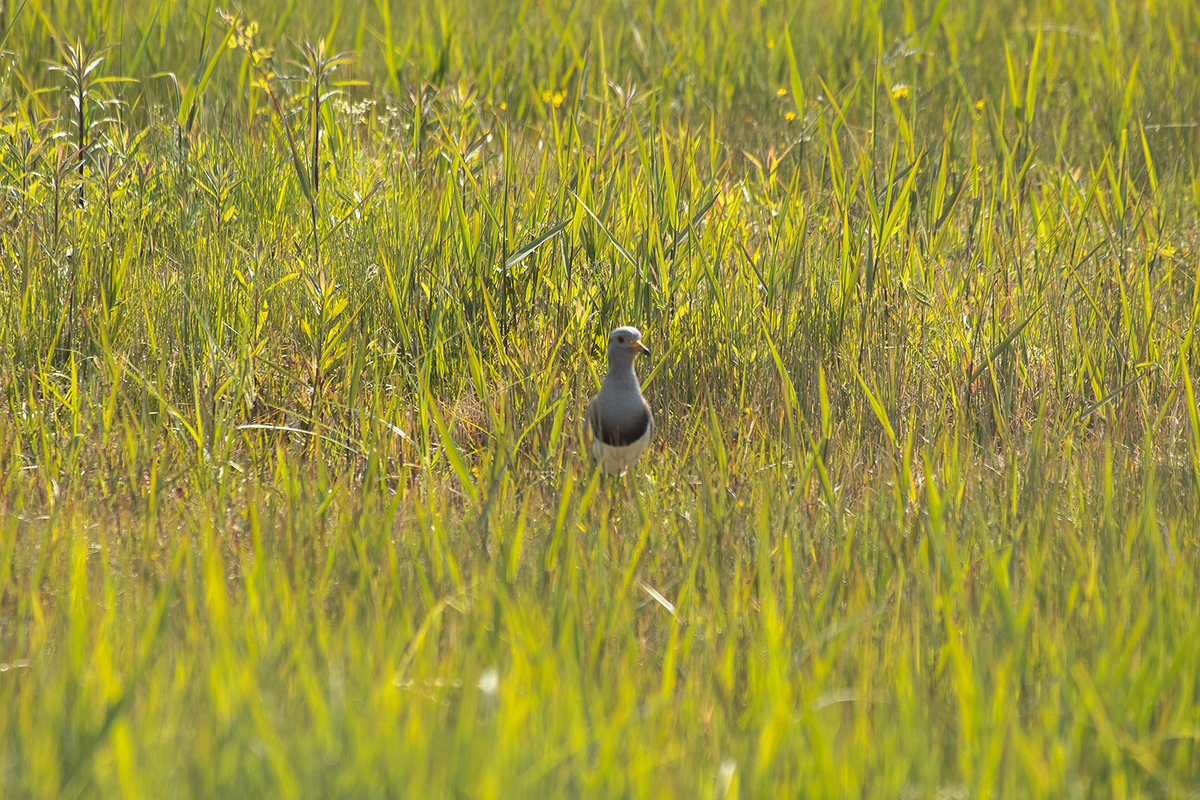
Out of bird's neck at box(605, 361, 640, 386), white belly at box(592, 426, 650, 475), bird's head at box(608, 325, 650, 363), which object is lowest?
white belly at box(592, 426, 650, 475)

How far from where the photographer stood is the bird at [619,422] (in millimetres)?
3328

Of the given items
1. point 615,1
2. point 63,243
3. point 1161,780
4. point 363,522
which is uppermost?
point 615,1

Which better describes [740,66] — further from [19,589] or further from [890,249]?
[19,589]

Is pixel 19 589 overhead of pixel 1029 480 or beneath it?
overhead

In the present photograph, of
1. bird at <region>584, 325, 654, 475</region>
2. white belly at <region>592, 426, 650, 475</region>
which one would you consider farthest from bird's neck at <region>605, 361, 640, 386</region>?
white belly at <region>592, 426, 650, 475</region>

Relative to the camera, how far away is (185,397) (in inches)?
146

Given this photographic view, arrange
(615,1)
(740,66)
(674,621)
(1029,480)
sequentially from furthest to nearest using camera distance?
1. (615,1)
2. (740,66)
3. (1029,480)
4. (674,621)

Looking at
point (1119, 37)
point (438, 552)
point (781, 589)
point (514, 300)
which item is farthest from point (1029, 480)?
point (1119, 37)

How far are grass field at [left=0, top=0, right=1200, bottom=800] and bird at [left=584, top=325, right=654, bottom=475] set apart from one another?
0.11 metres

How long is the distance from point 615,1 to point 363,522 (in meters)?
5.64

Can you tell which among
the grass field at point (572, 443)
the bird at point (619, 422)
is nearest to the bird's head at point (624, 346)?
the bird at point (619, 422)

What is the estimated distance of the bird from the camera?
10.9ft

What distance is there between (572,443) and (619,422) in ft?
1.23

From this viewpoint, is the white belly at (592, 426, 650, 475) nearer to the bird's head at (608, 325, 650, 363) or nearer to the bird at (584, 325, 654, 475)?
the bird at (584, 325, 654, 475)
